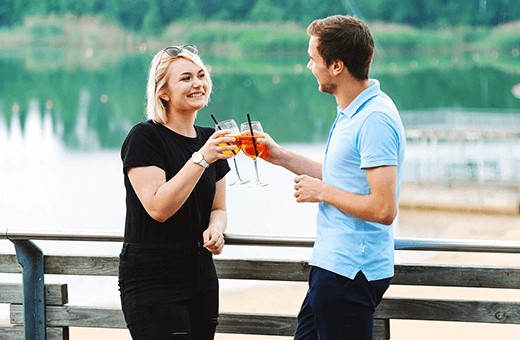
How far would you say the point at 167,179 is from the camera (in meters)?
1.97

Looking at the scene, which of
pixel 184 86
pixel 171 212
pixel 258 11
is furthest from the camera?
pixel 258 11

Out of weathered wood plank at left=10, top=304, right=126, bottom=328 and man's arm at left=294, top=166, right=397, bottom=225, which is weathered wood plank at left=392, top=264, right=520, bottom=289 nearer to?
man's arm at left=294, top=166, right=397, bottom=225

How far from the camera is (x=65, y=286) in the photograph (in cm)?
260

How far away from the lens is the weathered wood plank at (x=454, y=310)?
7.29 ft

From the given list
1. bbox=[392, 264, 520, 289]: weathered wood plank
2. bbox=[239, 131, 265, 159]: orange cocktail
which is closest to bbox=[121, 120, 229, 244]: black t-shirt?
bbox=[239, 131, 265, 159]: orange cocktail

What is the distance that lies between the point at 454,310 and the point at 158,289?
1040 millimetres

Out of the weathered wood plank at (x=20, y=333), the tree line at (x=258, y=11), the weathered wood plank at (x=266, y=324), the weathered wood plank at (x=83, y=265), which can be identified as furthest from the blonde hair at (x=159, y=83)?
the tree line at (x=258, y=11)

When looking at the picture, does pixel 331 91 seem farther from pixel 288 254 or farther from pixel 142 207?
pixel 288 254

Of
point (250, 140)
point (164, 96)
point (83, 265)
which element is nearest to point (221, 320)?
point (83, 265)

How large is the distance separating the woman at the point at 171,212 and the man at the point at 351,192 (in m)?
0.33

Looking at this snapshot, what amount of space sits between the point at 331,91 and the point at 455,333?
10.5 metres

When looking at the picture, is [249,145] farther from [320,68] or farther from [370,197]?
[370,197]

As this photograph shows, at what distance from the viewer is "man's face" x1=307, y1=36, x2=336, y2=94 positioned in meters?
1.75

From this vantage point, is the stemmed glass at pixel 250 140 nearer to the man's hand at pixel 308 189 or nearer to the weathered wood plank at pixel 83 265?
the man's hand at pixel 308 189
